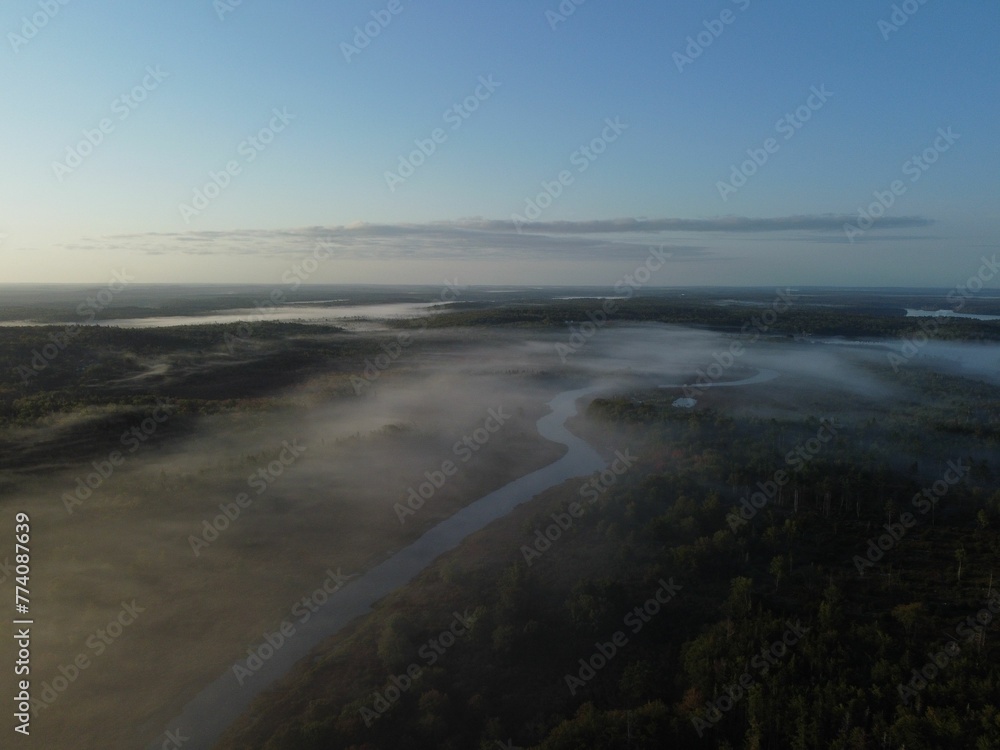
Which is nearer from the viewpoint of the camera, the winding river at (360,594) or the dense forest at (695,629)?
the dense forest at (695,629)

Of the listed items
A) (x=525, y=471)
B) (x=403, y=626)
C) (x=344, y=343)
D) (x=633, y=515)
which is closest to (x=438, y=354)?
(x=344, y=343)

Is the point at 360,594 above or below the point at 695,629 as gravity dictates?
above

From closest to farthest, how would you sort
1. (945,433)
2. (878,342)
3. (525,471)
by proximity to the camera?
1. (525,471)
2. (945,433)
3. (878,342)

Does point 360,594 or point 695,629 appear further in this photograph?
point 360,594

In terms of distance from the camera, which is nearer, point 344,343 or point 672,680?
point 672,680

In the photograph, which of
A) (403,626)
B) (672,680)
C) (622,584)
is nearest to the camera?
(672,680)

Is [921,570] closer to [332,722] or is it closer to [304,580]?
[332,722]

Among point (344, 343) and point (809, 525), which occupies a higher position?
point (344, 343)

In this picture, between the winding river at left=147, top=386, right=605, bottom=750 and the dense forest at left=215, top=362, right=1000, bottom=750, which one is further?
the winding river at left=147, top=386, right=605, bottom=750
